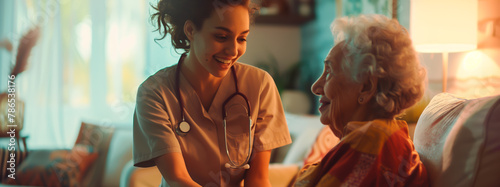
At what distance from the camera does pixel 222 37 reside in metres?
0.89

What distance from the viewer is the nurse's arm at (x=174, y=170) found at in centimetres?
91

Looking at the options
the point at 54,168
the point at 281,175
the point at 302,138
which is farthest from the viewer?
the point at 54,168

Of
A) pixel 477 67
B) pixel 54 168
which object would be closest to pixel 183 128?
pixel 477 67

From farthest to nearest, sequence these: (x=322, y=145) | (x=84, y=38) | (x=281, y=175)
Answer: (x=84, y=38)
(x=322, y=145)
(x=281, y=175)

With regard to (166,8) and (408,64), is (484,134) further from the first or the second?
(166,8)

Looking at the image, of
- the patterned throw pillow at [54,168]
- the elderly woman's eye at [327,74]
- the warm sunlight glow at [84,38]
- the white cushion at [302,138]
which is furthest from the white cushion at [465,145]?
the warm sunlight glow at [84,38]

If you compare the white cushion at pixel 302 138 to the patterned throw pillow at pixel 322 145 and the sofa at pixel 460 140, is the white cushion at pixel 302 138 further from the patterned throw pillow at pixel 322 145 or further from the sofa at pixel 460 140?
the sofa at pixel 460 140

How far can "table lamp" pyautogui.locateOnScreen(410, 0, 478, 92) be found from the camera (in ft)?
5.58

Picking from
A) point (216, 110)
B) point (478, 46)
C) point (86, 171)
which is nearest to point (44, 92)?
point (86, 171)

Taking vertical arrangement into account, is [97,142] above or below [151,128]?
below

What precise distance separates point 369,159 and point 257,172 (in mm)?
321

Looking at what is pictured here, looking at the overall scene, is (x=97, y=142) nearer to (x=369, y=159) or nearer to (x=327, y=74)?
(x=327, y=74)

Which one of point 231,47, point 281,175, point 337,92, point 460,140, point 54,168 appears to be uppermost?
point 231,47

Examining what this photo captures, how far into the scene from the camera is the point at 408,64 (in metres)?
0.85
